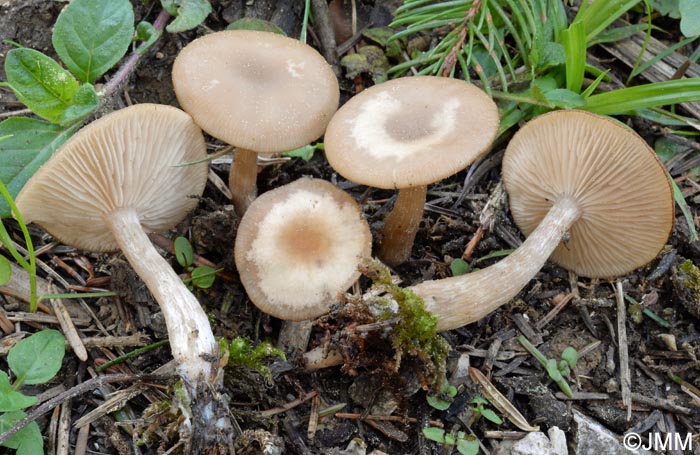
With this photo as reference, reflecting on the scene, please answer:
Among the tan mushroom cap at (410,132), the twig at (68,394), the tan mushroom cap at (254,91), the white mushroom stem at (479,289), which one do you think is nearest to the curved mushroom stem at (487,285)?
the white mushroom stem at (479,289)

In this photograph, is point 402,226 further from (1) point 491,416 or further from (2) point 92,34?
(2) point 92,34

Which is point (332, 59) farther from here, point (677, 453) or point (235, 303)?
point (677, 453)

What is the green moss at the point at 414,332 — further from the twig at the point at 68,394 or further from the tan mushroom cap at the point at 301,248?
the twig at the point at 68,394

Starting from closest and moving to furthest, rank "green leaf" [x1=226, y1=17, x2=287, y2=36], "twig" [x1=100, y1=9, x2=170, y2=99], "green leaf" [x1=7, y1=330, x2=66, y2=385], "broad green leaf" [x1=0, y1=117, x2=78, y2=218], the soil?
1. "green leaf" [x1=7, y1=330, x2=66, y2=385]
2. the soil
3. "broad green leaf" [x1=0, y1=117, x2=78, y2=218]
4. "twig" [x1=100, y1=9, x2=170, y2=99]
5. "green leaf" [x1=226, y1=17, x2=287, y2=36]

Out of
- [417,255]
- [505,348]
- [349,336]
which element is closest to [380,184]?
[349,336]

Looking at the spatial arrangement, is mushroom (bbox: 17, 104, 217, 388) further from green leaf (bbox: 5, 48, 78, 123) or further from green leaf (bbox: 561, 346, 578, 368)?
green leaf (bbox: 561, 346, 578, 368)

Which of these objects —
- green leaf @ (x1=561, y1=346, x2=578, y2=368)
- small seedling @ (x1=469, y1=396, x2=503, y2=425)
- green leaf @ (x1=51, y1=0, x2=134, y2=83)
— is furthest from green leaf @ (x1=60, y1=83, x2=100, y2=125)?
green leaf @ (x1=561, y1=346, x2=578, y2=368)
